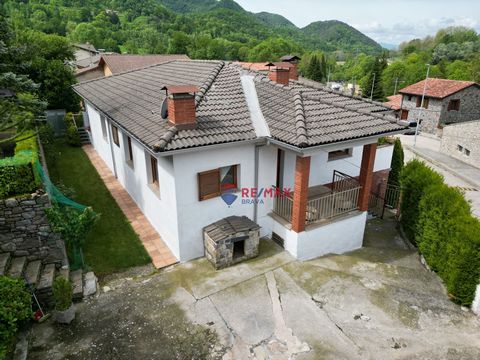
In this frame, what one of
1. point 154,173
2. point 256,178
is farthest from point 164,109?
point 256,178

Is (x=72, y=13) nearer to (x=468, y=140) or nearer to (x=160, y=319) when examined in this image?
(x=468, y=140)

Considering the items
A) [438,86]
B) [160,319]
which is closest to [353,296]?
[160,319]

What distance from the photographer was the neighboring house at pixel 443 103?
139ft

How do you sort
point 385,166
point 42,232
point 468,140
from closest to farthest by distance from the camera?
point 42,232 < point 385,166 < point 468,140

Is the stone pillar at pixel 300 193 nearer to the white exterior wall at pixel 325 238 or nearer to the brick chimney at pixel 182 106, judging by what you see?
the white exterior wall at pixel 325 238

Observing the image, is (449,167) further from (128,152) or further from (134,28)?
(134,28)

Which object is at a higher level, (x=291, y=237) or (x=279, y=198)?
(x=279, y=198)

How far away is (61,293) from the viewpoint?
7328 mm

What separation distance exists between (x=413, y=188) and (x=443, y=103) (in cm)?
3666

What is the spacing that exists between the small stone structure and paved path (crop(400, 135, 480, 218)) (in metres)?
16.7

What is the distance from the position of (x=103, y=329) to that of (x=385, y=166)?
1432 centimetres

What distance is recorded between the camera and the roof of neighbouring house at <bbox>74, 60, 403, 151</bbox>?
919 centimetres

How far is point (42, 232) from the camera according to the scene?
8641 mm

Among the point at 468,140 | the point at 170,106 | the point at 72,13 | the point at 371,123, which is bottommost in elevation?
the point at 468,140
